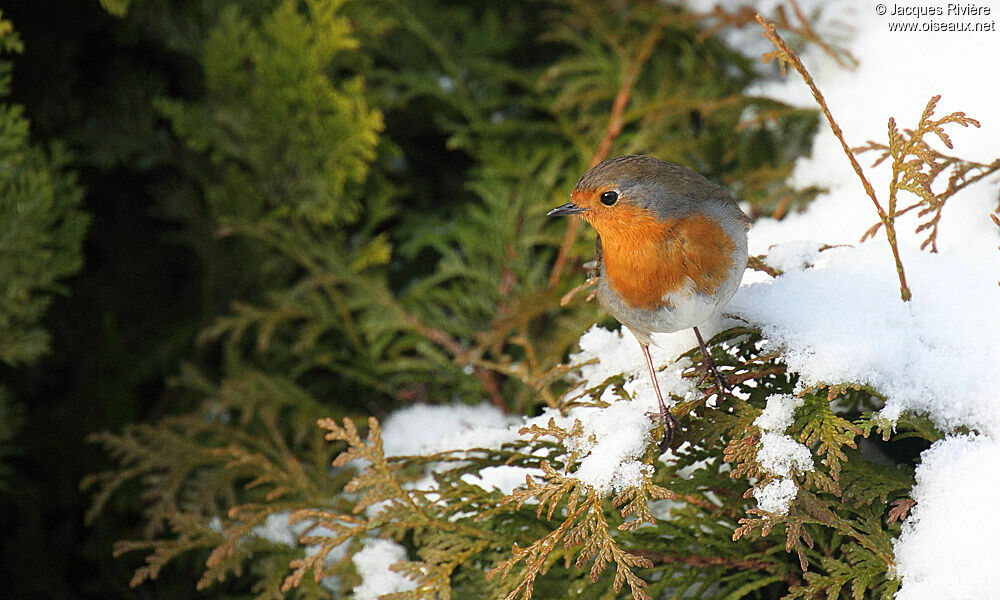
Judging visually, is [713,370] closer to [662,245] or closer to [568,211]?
[662,245]

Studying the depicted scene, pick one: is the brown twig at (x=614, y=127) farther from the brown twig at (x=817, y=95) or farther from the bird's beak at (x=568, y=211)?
the brown twig at (x=817, y=95)

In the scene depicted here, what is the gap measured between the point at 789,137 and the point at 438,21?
49.9 inches

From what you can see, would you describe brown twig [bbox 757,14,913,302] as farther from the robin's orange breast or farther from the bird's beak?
the bird's beak

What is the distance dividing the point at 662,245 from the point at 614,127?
40.2 inches

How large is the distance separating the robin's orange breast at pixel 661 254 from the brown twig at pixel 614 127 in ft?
2.83

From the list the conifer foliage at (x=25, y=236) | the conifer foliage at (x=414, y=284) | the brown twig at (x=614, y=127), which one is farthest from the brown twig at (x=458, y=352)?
the conifer foliage at (x=25, y=236)

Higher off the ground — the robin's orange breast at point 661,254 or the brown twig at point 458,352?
the brown twig at point 458,352

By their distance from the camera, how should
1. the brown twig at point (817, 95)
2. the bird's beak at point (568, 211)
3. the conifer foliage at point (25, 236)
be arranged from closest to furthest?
the brown twig at point (817, 95) < the bird's beak at point (568, 211) < the conifer foliage at point (25, 236)

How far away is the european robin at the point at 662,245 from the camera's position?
1.29m

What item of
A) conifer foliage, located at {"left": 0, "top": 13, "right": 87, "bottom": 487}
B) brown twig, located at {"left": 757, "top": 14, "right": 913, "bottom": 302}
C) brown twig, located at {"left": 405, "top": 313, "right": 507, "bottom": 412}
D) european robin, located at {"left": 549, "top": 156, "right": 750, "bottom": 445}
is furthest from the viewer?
brown twig, located at {"left": 405, "top": 313, "right": 507, "bottom": 412}

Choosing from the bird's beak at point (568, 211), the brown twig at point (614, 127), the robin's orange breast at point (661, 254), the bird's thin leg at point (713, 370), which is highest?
the brown twig at point (614, 127)

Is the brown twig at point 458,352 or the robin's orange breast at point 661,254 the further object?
the brown twig at point 458,352

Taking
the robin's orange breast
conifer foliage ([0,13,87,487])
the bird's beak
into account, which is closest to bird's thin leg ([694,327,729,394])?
the robin's orange breast

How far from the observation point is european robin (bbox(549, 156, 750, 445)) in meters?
1.29
